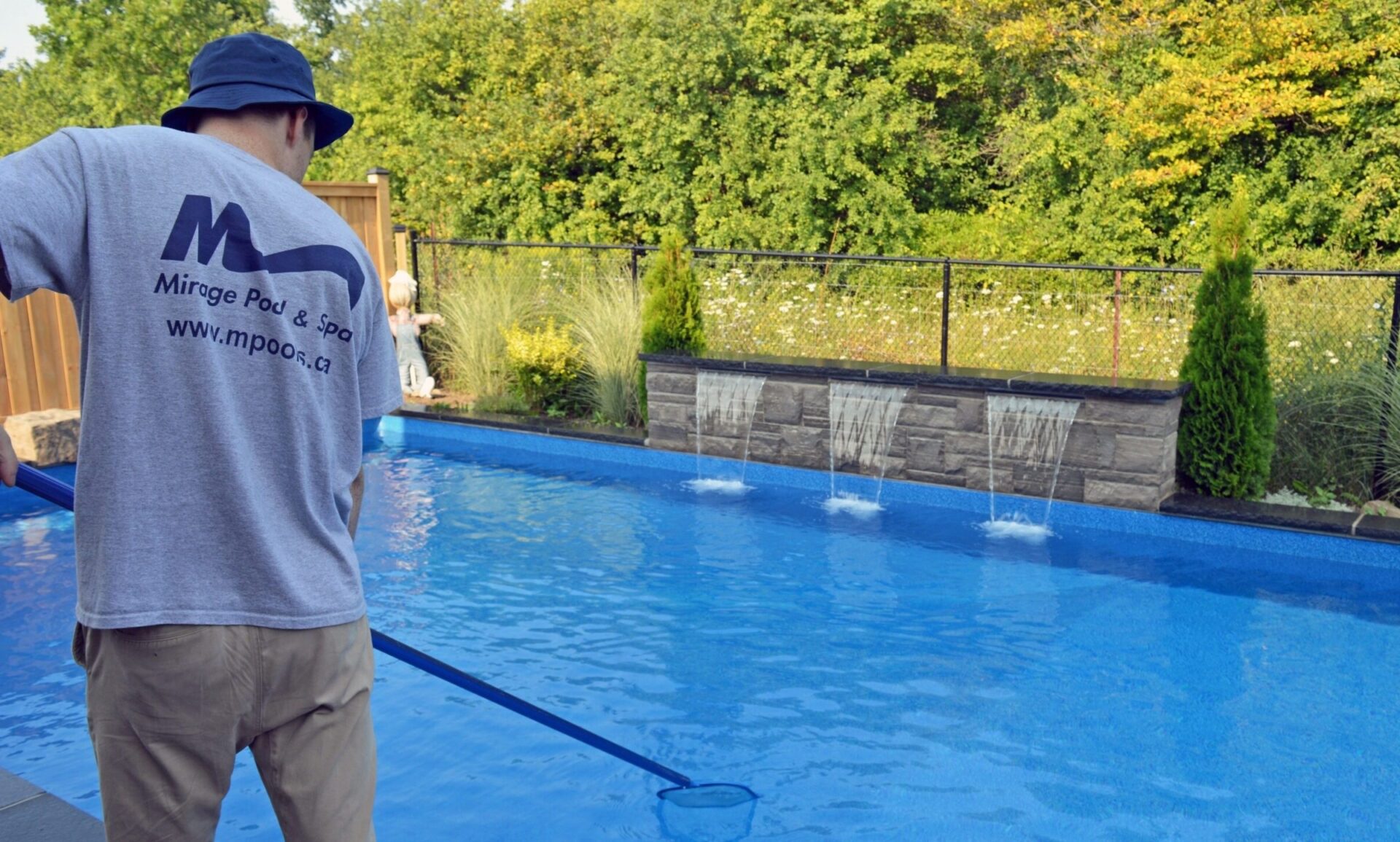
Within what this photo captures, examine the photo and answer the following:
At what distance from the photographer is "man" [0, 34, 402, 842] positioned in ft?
5.25

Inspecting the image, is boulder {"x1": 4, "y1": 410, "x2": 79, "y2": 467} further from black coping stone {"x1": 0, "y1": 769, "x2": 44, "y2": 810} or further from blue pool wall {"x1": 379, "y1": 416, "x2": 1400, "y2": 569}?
black coping stone {"x1": 0, "y1": 769, "x2": 44, "y2": 810}

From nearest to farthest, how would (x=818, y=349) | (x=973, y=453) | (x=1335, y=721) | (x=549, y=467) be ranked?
(x=1335, y=721) < (x=973, y=453) < (x=549, y=467) < (x=818, y=349)

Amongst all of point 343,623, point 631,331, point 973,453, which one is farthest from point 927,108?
point 343,623

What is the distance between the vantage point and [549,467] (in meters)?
8.30

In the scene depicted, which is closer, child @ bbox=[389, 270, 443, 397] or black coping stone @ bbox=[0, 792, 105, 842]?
black coping stone @ bbox=[0, 792, 105, 842]

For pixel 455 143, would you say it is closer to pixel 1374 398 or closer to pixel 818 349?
pixel 818 349

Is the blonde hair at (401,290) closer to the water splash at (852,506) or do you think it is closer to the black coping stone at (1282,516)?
the water splash at (852,506)

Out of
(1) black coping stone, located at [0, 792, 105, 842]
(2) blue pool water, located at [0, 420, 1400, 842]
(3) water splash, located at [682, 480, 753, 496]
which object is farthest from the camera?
(3) water splash, located at [682, 480, 753, 496]

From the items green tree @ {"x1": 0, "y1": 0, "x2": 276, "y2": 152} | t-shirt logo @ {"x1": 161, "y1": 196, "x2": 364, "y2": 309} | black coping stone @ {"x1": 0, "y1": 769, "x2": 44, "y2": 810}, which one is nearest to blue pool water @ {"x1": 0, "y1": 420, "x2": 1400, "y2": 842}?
black coping stone @ {"x1": 0, "y1": 769, "x2": 44, "y2": 810}

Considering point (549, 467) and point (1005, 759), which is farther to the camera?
point (549, 467)

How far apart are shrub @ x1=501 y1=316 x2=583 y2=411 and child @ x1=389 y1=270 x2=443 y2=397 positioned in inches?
38.4

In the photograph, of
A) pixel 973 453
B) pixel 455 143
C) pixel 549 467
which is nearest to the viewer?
pixel 973 453

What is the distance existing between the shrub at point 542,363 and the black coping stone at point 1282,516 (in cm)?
447

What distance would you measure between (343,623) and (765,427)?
5960mm
